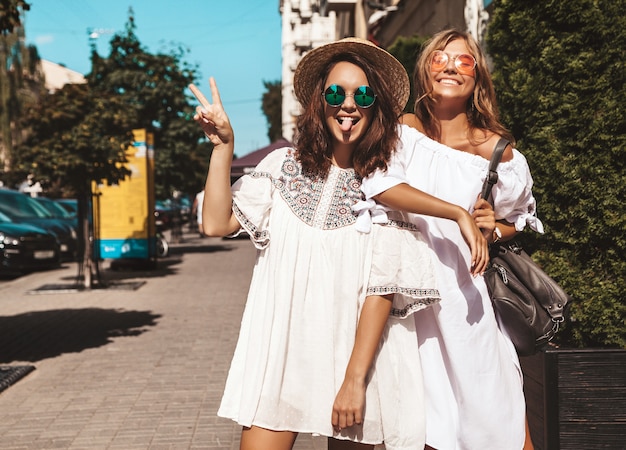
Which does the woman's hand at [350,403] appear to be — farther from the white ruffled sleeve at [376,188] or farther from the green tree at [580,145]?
the green tree at [580,145]

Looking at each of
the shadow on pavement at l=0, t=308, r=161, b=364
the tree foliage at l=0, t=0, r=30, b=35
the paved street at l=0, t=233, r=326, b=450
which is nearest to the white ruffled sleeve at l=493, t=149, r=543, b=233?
the paved street at l=0, t=233, r=326, b=450

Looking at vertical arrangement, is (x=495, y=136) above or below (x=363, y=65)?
below

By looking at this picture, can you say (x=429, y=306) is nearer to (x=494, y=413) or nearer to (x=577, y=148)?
(x=494, y=413)

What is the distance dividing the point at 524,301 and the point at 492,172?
0.50 m

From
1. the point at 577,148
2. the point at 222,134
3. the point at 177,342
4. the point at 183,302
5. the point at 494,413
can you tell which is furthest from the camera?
the point at 183,302

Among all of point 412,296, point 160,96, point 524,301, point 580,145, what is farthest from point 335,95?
point 160,96

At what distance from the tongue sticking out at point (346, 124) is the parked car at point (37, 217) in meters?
17.5

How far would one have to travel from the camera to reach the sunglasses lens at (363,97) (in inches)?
103

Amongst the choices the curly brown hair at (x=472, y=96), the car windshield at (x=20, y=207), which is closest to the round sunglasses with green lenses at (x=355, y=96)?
the curly brown hair at (x=472, y=96)

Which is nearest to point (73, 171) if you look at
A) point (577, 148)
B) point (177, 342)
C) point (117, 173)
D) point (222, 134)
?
point (117, 173)

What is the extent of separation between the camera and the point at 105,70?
20484 millimetres

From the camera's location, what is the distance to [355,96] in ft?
8.60

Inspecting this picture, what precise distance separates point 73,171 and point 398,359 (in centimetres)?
1228

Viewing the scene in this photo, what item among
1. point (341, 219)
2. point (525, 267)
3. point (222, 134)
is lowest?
point (525, 267)
